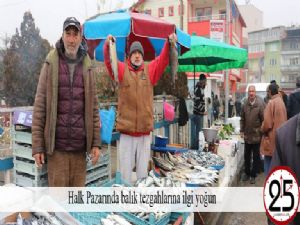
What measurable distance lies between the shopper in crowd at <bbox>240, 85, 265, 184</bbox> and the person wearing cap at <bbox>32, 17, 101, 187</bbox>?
4.98 m

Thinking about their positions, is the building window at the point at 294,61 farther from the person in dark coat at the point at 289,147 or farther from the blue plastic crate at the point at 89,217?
the person in dark coat at the point at 289,147

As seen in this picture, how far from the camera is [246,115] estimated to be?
7.81 m

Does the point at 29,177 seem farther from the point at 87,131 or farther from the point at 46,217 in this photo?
the point at 46,217

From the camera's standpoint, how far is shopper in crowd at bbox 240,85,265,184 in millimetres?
7672

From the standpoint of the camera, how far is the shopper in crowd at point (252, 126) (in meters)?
7.67

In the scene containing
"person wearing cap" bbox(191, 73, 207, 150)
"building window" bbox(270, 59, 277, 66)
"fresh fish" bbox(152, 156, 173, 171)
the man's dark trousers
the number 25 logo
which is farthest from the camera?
"building window" bbox(270, 59, 277, 66)

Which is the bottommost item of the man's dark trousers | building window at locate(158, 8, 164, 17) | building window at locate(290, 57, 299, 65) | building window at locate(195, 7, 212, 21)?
the man's dark trousers

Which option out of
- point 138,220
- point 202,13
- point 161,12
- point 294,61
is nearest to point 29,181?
point 138,220

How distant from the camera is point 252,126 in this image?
25.4 feet

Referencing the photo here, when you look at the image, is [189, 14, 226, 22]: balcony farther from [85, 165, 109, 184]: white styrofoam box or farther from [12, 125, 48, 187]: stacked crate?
[12, 125, 48, 187]: stacked crate

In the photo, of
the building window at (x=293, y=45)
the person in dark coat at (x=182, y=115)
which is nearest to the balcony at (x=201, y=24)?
the person in dark coat at (x=182, y=115)

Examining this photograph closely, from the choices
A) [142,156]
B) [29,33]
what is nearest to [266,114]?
[142,156]

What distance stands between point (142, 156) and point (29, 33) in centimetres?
1616

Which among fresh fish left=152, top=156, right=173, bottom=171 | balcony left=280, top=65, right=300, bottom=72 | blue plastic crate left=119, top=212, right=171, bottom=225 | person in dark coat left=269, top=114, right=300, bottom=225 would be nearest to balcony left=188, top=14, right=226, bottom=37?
fresh fish left=152, top=156, right=173, bottom=171
